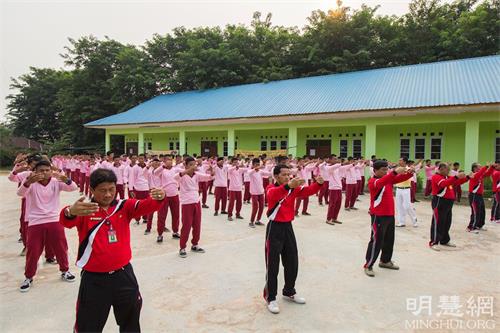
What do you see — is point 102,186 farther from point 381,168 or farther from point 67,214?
point 381,168

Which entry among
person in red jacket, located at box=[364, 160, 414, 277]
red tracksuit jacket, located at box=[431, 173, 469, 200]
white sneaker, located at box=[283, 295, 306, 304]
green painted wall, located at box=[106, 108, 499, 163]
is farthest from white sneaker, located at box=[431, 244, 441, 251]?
green painted wall, located at box=[106, 108, 499, 163]

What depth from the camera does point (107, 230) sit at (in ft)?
9.21

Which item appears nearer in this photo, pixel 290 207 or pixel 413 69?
pixel 290 207

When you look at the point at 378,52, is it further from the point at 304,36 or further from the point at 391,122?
the point at 391,122

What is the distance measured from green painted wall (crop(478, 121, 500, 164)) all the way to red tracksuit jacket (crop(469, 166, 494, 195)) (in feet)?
28.5

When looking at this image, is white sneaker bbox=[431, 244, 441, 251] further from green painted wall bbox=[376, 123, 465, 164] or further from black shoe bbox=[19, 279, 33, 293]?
green painted wall bbox=[376, 123, 465, 164]

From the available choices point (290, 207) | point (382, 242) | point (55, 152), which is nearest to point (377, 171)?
point (382, 242)

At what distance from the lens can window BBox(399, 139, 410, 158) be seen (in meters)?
17.4

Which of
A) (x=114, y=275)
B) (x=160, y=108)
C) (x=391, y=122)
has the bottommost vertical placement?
(x=114, y=275)

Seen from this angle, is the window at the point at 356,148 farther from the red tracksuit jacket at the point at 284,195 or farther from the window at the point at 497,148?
the red tracksuit jacket at the point at 284,195

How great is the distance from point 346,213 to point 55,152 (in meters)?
32.3

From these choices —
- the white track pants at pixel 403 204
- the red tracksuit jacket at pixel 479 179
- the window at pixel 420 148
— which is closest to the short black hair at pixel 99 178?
the red tracksuit jacket at pixel 479 179

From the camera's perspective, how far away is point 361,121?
55.3 ft

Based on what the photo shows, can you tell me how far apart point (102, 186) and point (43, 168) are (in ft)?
8.26
